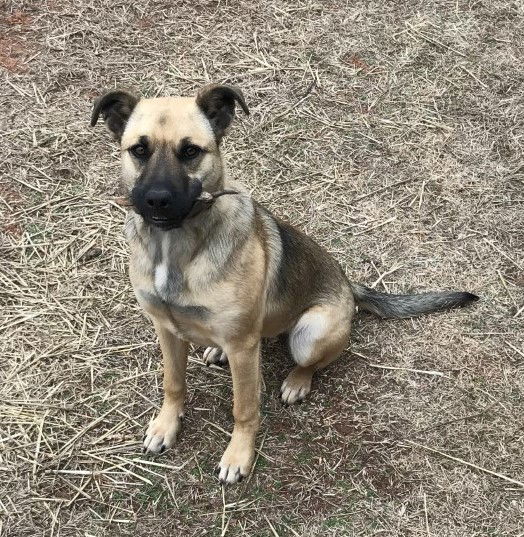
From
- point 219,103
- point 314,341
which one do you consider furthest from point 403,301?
point 219,103

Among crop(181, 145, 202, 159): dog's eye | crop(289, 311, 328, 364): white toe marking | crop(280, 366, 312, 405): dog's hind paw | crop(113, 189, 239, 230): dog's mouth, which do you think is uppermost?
crop(181, 145, 202, 159): dog's eye

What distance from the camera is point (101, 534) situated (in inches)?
153

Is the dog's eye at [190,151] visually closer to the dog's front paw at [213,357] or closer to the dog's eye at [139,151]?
the dog's eye at [139,151]

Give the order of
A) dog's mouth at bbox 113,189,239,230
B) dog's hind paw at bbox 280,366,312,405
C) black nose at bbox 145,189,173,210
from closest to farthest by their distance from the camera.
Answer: black nose at bbox 145,189,173,210, dog's mouth at bbox 113,189,239,230, dog's hind paw at bbox 280,366,312,405

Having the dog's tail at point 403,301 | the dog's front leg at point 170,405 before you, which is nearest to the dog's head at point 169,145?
the dog's front leg at point 170,405

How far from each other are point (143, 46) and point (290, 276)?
3894mm

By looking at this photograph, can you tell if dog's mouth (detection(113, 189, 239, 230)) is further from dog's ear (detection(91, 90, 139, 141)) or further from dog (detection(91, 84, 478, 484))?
dog's ear (detection(91, 90, 139, 141))

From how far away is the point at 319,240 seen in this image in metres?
5.59

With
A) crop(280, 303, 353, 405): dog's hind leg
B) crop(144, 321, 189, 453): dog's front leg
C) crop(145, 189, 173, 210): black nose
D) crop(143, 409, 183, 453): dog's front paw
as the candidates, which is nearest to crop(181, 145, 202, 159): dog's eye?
crop(145, 189, 173, 210): black nose

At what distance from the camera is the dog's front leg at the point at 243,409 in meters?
3.70

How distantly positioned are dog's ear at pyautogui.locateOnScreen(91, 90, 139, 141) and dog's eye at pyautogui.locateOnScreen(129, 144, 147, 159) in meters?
0.26

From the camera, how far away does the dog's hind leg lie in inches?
169

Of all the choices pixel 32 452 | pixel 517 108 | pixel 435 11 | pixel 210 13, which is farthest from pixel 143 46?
pixel 32 452

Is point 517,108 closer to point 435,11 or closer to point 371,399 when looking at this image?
point 435,11
